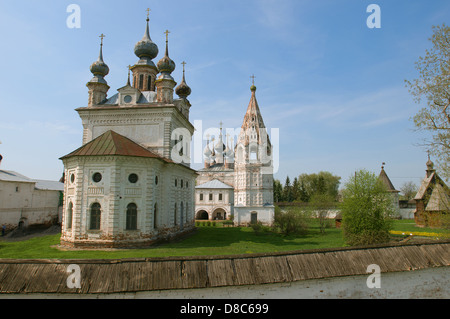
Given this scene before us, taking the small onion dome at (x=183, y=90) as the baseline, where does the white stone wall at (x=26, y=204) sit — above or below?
below

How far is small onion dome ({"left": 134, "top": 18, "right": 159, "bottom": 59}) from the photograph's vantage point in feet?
75.0

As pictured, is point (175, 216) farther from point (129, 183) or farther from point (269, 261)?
point (269, 261)

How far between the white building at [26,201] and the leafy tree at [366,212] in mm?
30757

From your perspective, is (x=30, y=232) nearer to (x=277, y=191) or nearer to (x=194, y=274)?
(x=194, y=274)

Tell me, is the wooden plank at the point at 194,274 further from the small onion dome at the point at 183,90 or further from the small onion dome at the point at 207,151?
the small onion dome at the point at 207,151

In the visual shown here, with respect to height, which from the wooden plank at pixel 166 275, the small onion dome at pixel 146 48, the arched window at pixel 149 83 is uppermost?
the small onion dome at pixel 146 48

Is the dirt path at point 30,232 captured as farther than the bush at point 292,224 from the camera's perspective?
Yes

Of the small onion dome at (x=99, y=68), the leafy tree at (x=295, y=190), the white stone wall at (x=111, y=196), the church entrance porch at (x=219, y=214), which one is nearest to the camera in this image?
the white stone wall at (x=111, y=196)

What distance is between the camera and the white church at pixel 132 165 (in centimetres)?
1630

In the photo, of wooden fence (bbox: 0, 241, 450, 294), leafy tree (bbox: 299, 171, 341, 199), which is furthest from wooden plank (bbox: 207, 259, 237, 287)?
leafy tree (bbox: 299, 171, 341, 199)

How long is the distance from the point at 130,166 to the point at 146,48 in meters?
11.2

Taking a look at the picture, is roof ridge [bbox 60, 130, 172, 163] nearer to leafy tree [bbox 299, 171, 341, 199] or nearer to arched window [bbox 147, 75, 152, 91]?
arched window [bbox 147, 75, 152, 91]

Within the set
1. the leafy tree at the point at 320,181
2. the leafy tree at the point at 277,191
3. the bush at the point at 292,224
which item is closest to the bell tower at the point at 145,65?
the bush at the point at 292,224
